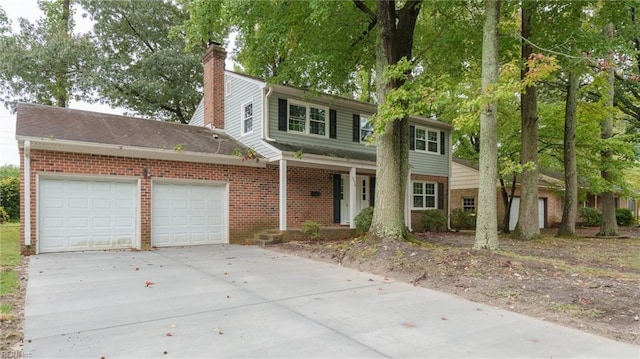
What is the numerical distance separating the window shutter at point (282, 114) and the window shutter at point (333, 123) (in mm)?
1987

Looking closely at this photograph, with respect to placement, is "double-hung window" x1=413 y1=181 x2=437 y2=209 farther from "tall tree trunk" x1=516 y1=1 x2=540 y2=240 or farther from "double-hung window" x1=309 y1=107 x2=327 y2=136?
"double-hung window" x1=309 y1=107 x2=327 y2=136

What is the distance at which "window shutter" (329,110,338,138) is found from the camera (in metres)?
14.6

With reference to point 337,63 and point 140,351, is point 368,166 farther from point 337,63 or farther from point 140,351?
point 140,351

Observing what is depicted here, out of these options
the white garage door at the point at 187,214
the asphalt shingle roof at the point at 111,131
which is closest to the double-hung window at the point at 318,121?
the asphalt shingle roof at the point at 111,131

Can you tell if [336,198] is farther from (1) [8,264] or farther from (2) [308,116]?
(1) [8,264]

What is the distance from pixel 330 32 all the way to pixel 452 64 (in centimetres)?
456

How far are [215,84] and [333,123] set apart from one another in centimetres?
483

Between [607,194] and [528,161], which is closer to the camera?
[528,161]

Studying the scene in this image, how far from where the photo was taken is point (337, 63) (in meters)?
11.4

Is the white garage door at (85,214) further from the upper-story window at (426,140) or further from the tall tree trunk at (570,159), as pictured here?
the tall tree trunk at (570,159)

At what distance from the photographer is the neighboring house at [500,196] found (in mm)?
21266

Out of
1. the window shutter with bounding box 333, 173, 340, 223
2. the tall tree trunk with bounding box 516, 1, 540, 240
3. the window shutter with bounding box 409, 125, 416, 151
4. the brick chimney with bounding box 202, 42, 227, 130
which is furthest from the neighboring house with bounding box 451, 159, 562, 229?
the brick chimney with bounding box 202, 42, 227, 130

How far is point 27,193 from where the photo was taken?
8.97m

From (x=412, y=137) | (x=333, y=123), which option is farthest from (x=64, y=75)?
(x=412, y=137)
